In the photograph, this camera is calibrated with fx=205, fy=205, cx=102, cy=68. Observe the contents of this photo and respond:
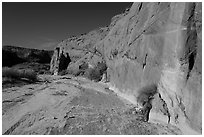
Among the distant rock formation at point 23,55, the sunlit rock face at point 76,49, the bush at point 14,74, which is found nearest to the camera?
the bush at point 14,74

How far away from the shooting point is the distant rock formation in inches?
1678

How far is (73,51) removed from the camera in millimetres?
31641

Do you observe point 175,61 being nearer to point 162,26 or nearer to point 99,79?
point 162,26

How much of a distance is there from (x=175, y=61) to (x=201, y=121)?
1875 millimetres

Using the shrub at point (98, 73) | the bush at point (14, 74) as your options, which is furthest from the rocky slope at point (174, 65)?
the bush at point (14, 74)

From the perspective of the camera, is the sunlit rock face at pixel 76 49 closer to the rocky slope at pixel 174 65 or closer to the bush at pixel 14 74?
the bush at pixel 14 74

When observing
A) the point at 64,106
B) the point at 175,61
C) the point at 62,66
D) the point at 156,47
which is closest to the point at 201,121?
the point at 175,61

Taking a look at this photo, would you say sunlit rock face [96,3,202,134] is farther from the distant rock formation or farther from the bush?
the distant rock formation

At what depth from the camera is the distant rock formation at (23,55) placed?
140ft

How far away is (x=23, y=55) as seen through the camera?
4756cm

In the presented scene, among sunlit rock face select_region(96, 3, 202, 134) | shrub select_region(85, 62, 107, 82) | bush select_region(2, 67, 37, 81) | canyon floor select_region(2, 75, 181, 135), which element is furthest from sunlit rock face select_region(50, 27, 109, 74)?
sunlit rock face select_region(96, 3, 202, 134)

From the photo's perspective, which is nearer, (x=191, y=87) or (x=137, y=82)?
(x=191, y=87)

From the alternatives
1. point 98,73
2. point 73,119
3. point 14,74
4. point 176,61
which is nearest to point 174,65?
point 176,61

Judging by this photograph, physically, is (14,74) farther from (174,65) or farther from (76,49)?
(76,49)
